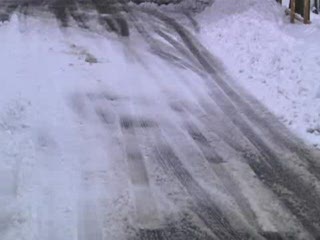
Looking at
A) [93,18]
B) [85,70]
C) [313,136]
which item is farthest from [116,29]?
[313,136]

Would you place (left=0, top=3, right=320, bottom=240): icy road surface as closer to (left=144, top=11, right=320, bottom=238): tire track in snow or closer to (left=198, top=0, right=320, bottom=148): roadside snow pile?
(left=144, top=11, right=320, bottom=238): tire track in snow

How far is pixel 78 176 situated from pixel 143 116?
1.83m

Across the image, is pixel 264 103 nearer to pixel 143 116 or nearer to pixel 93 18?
pixel 143 116

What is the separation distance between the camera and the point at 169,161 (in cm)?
638

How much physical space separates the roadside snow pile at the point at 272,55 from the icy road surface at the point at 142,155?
0.97ft

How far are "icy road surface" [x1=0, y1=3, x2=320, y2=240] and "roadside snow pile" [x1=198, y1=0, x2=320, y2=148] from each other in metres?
0.30

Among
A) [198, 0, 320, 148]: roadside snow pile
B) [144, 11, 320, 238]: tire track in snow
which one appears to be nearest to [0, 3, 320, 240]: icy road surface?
[144, 11, 320, 238]: tire track in snow

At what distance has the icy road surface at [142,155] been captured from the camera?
515 cm

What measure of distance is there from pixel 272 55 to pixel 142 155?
12.6 feet

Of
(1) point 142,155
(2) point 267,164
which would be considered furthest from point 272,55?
(1) point 142,155

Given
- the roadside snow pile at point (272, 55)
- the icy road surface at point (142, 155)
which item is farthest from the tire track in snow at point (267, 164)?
the roadside snow pile at point (272, 55)

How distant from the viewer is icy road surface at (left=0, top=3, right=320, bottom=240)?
16.9 ft

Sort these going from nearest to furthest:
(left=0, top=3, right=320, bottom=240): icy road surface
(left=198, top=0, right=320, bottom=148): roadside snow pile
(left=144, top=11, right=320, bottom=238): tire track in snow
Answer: (left=0, top=3, right=320, bottom=240): icy road surface
(left=144, top=11, right=320, bottom=238): tire track in snow
(left=198, top=0, right=320, bottom=148): roadside snow pile

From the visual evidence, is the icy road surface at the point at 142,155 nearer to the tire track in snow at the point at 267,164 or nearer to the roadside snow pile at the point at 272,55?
the tire track in snow at the point at 267,164
